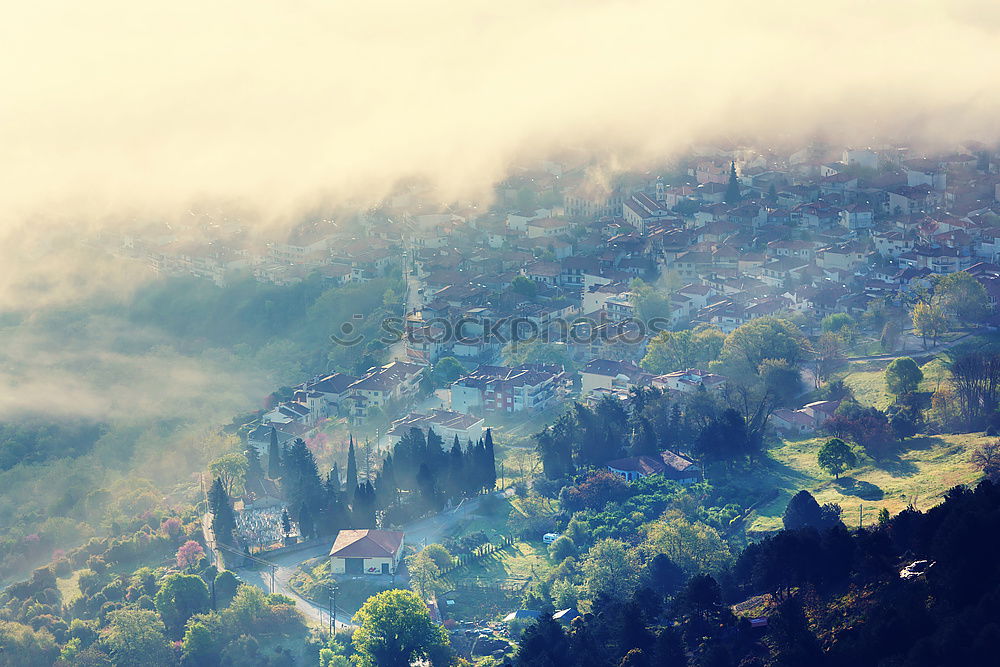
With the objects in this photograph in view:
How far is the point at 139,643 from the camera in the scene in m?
24.5

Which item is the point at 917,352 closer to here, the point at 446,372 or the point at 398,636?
the point at 446,372

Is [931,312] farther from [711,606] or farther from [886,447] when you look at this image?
[711,606]

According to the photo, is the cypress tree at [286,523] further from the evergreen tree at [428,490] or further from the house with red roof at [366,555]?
the evergreen tree at [428,490]

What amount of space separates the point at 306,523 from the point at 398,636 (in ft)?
17.8

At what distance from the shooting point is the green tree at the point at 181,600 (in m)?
25.4

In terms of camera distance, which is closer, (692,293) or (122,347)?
(692,293)

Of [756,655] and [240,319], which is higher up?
[240,319]

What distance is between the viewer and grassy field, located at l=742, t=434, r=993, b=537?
25.5 meters

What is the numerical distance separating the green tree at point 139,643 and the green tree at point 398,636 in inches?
144

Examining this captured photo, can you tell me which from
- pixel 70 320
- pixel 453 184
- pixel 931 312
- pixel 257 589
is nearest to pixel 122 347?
pixel 70 320

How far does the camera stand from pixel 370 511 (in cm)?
2780

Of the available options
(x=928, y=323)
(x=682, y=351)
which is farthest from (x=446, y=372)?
(x=928, y=323)

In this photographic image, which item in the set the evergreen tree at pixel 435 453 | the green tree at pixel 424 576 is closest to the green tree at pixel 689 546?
the green tree at pixel 424 576

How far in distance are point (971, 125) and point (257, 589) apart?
119ft
